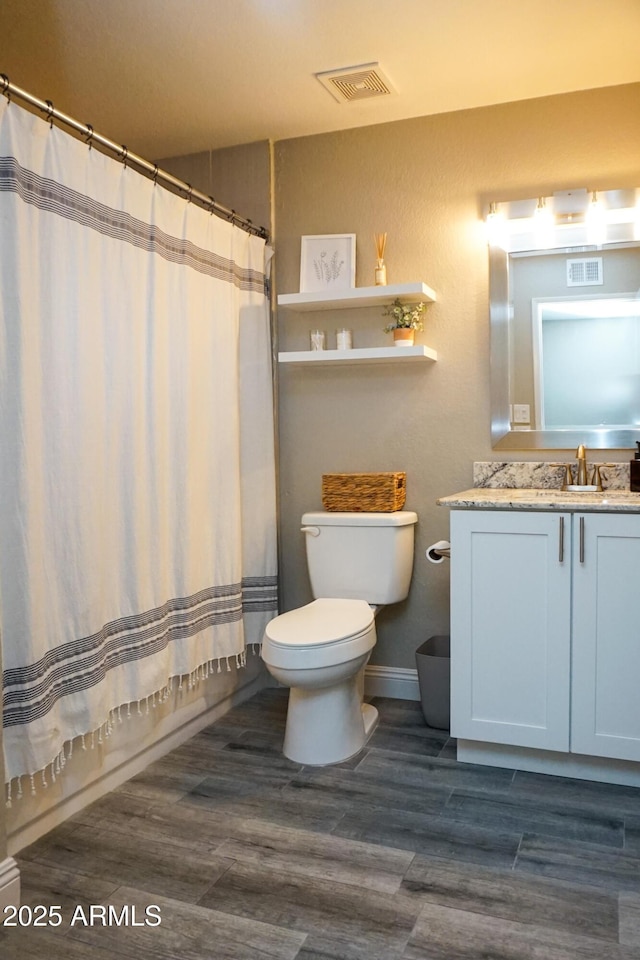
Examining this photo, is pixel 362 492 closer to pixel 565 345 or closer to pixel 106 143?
pixel 565 345

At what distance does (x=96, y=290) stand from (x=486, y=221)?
1596 millimetres

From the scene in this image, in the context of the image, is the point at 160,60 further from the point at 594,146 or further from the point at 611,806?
the point at 611,806

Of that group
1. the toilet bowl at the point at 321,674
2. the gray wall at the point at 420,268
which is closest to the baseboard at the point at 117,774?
the toilet bowl at the point at 321,674

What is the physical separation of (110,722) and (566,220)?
7.78 feet

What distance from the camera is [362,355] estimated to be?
3064 millimetres

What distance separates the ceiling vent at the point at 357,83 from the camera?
2.67 meters

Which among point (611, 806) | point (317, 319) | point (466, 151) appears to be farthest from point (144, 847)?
point (466, 151)

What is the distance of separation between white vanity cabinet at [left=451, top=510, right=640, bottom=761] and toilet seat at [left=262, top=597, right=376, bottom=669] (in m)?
0.32

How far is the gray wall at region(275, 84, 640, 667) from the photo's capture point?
2.92m

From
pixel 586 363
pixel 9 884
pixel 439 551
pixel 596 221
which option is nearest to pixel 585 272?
pixel 596 221

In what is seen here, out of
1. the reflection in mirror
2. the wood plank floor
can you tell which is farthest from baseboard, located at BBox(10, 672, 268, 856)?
the reflection in mirror

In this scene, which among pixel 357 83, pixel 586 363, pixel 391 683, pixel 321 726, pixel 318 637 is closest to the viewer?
pixel 318 637

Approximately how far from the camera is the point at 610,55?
2.58 metres

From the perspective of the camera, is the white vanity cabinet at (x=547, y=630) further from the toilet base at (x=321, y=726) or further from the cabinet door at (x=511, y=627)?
Answer: the toilet base at (x=321, y=726)
